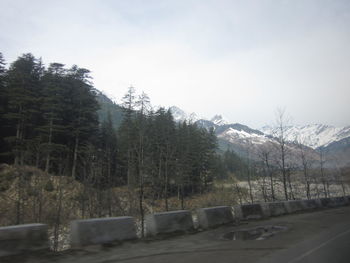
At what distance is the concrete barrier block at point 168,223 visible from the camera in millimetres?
10844

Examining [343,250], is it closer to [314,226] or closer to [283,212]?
[314,226]

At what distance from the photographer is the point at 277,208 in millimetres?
18141

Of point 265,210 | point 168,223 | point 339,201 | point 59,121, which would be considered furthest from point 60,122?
point 168,223

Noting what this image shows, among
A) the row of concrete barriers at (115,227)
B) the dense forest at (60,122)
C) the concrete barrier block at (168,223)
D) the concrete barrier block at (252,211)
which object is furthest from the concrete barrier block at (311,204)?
the dense forest at (60,122)

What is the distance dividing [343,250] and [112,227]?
5686 mm

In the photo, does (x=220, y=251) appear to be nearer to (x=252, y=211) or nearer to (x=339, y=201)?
(x=252, y=211)

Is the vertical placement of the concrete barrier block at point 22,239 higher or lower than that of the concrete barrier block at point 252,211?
lower

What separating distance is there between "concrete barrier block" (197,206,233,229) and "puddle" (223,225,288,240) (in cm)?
119

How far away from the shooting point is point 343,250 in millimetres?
8148

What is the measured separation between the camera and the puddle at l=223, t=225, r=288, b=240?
10.6 m

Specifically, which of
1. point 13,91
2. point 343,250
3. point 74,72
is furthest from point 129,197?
point 74,72

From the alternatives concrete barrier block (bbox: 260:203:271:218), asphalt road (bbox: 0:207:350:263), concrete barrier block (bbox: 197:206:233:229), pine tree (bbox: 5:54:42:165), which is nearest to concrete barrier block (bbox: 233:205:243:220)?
concrete barrier block (bbox: 197:206:233:229)

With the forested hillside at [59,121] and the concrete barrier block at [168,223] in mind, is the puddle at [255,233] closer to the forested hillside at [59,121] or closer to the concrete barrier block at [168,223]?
the concrete barrier block at [168,223]

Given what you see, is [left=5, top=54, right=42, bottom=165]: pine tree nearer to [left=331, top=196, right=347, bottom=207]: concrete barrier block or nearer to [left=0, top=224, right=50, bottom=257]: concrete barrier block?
[left=331, top=196, right=347, bottom=207]: concrete barrier block
